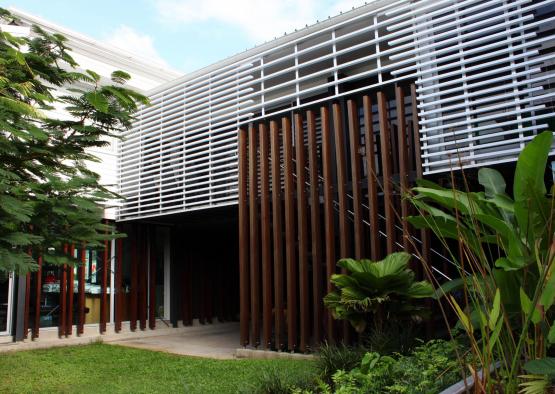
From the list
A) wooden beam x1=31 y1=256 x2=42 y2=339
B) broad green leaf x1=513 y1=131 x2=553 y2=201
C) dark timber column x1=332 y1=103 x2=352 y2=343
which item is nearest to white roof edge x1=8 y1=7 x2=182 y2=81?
wooden beam x1=31 y1=256 x2=42 y2=339

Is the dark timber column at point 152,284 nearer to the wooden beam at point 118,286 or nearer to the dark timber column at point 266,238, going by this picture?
the wooden beam at point 118,286

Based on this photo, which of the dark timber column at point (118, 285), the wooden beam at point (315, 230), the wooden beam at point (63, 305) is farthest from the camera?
the dark timber column at point (118, 285)

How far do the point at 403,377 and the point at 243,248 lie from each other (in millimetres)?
4544

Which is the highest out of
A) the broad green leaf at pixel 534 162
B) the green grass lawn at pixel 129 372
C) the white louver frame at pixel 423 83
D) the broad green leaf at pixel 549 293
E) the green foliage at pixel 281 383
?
the white louver frame at pixel 423 83

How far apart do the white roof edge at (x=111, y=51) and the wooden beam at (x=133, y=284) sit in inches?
186

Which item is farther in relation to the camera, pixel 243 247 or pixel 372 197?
pixel 243 247

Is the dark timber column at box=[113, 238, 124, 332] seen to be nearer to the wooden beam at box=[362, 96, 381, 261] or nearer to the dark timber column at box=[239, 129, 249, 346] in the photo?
the dark timber column at box=[239, 129, 249, 346]

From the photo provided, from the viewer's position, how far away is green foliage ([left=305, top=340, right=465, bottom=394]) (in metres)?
3.10

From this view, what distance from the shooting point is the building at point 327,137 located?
5805 mm

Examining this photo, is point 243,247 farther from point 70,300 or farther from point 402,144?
point 70,300

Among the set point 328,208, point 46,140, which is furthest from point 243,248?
point 46,140

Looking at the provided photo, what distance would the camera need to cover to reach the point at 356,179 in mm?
6750

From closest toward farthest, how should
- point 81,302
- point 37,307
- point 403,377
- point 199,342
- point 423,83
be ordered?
1. point 403,377
2. point 423,83
3. point 37,307
4. point 199,342
5. point 81,302

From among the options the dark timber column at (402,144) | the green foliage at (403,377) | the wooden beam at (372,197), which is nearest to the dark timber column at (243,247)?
the wooden beam at (372,197)
